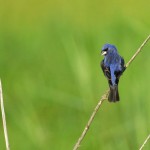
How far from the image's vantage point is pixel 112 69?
15.0 ft

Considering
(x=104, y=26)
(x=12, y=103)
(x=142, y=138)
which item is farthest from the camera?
(x=104, y=26)

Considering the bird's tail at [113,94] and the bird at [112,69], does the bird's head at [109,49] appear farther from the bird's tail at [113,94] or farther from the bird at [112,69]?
the bird's tail at [113,94]

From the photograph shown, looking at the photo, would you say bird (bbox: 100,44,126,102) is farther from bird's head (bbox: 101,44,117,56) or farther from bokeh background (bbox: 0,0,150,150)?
bokeh background (bbox: 0,0,150,150)

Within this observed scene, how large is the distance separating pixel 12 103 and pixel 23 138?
479mm

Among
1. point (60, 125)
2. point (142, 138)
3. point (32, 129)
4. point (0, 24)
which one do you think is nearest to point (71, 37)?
point (60, 125)

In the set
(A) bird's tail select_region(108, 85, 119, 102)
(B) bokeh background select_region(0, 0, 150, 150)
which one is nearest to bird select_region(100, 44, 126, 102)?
(A) bird's tail select_region(108, 85, 119, 102)

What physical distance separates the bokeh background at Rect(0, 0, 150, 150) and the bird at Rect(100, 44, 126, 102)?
2.20 feet

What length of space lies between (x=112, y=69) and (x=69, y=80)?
2512 millimetres

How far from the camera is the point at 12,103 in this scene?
20.5ft

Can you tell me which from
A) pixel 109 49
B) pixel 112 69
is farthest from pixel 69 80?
pixel 112 69

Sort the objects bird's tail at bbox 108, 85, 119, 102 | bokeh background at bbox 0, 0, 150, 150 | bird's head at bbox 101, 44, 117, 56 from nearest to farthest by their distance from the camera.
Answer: bird's tail at bbox 108, 85, 119, 102
bird's head at bbox 101, 44, 117, 56
bokeh background at bbox 0, 0, 150, 150

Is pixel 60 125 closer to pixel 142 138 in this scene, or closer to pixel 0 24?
pixel 142 138

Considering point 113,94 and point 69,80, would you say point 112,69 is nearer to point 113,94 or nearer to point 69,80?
point 113,94

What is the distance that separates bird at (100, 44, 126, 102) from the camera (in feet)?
14.9
